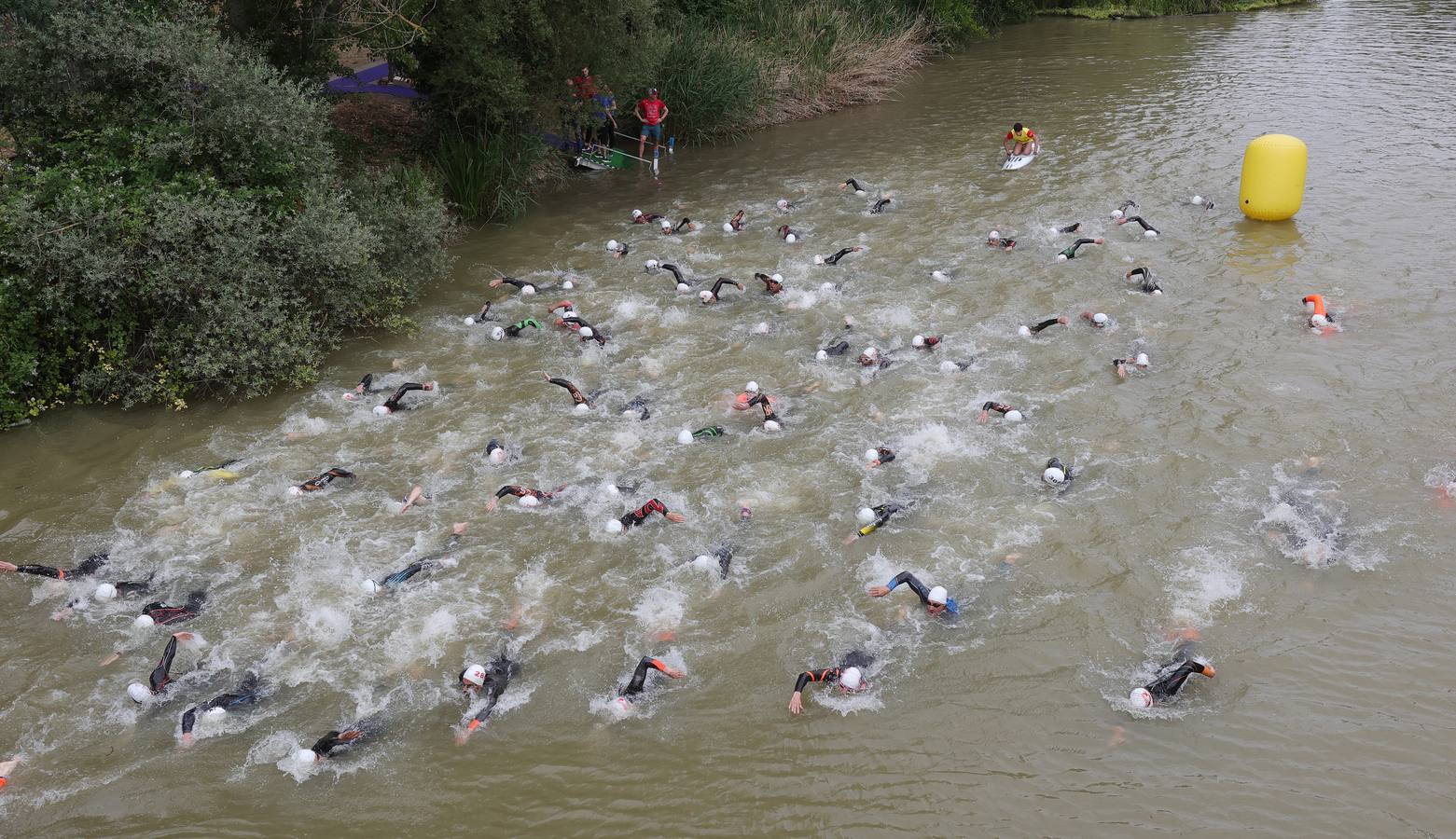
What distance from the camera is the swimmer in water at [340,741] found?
7.14 metres

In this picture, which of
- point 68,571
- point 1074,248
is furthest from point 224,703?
point 1074,248

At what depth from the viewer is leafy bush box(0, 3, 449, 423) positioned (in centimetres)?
1121

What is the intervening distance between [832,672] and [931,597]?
1218mm

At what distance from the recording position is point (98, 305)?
37.6ft

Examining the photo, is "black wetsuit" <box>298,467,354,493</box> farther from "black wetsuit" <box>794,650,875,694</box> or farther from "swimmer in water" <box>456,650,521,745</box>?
"black wetsuit" <box>794,650,875,694</box>

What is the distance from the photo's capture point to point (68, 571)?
9133mm

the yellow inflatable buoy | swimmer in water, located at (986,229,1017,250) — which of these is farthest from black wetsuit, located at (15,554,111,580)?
the yellow inflatable buoy

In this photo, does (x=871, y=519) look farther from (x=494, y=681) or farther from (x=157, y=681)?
(x=157, y=681)

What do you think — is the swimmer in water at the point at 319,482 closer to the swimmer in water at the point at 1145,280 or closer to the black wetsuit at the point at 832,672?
the black wetsuit at the point at 832,672

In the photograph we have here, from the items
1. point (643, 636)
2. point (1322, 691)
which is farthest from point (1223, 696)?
point (643, 636)

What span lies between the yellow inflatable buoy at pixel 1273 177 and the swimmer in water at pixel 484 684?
15.0m

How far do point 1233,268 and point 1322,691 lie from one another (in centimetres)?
967

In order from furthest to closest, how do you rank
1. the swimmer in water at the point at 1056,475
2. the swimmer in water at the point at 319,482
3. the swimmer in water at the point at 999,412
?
the swimmer in water at the point at 999,412 < the swimmer in water at the point at 319,482 < the swimmer in water at the point at 1056,475

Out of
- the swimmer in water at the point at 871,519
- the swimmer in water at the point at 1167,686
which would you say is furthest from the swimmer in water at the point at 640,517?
the swimmer in water at the point at 1167,686
